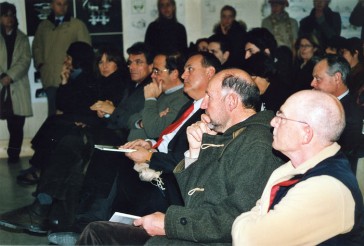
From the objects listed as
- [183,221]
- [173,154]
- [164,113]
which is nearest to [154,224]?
[183,221]

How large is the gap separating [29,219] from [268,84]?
187 centimetres

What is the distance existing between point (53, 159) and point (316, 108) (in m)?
2.57

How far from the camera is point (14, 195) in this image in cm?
565

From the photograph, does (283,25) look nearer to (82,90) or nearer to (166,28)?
(166,28)

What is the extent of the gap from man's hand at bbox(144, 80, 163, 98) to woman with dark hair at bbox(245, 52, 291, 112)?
65 centimetres

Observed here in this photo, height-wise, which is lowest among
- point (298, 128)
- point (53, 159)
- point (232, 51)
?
Answer: point (53, 159)

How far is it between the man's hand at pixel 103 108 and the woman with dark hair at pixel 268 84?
4.20 ft

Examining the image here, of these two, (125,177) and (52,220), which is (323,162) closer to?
(125,177)

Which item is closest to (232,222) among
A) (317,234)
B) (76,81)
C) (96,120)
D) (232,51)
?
(317,234)

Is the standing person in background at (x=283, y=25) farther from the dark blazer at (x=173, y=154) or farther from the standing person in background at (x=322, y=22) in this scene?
the dark blazer at (x=173, y=154)

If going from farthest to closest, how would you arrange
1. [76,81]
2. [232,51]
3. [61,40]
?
1. [61,40]
2. [232,51]
3. [76,81]

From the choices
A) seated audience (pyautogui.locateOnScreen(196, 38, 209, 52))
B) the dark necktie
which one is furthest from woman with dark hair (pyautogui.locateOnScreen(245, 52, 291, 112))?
the dark necktie

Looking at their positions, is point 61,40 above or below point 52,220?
above

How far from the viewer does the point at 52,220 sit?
14.3 feet
